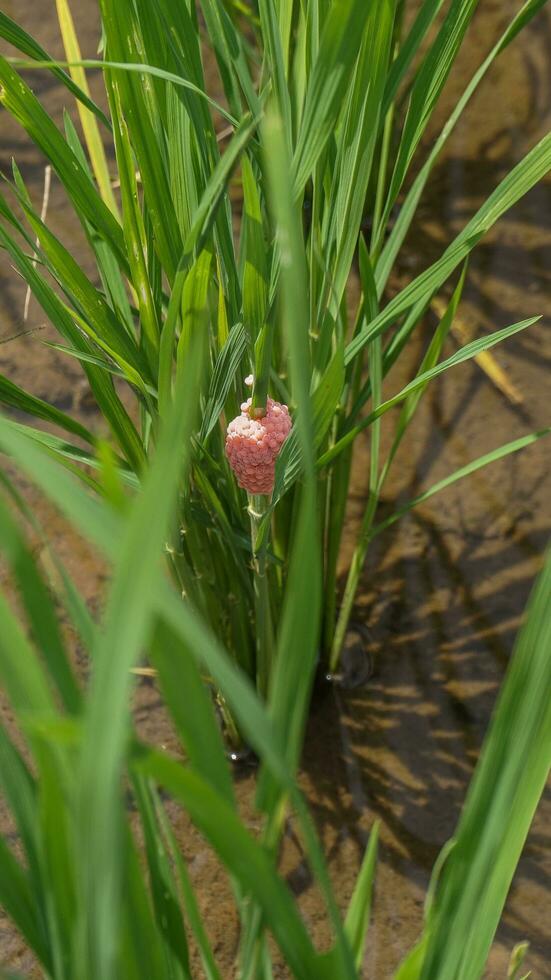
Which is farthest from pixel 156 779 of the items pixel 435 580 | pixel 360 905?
pixel 435 580

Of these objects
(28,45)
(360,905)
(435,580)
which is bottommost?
(360,905)

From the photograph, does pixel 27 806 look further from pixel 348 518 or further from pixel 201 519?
pixel 348 518

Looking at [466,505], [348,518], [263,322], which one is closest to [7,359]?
[348,518]

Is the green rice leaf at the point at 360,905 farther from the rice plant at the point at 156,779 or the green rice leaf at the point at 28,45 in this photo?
the green rice leaf at the point at 28,45

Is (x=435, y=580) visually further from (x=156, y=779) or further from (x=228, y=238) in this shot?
(x=156, y=779)

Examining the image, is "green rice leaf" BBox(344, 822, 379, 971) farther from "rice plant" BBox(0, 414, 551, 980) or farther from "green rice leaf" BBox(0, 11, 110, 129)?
"green rice leaf" BBox(0, 11, 110, 129)

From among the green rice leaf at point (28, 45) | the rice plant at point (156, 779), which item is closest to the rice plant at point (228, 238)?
the green rice leaf at point (28, 45)
